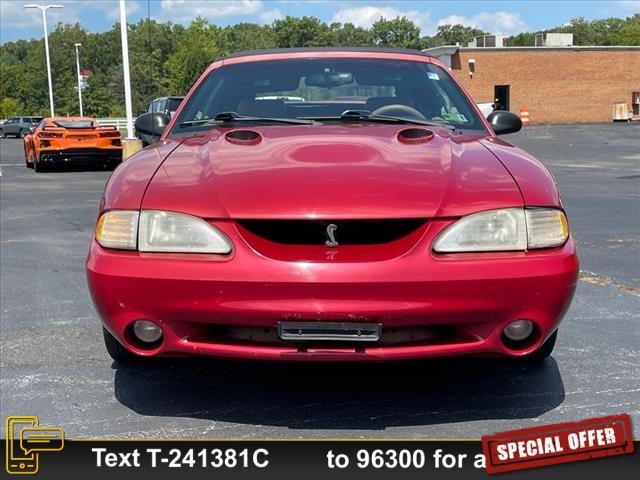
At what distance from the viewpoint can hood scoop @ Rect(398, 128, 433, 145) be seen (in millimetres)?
3316

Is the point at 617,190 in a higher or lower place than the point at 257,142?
lower

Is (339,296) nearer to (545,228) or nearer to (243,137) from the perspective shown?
(545,228)

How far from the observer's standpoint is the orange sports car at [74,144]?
15.9 meters

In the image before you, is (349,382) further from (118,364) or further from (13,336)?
(13,336)

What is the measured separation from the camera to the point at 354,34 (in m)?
149

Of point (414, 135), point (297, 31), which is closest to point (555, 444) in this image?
point (414, 135)

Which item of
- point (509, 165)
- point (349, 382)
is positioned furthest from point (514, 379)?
point (509, 165)

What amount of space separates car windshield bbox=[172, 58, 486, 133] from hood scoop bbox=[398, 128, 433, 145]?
0.54 m

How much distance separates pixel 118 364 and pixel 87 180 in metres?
11.3

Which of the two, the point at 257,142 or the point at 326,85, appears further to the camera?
the point at 326,85

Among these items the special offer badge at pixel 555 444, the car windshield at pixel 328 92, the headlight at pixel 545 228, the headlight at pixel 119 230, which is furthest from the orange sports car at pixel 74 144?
the special offer badge at pixel 555 444

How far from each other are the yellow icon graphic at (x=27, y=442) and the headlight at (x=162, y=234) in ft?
2.40

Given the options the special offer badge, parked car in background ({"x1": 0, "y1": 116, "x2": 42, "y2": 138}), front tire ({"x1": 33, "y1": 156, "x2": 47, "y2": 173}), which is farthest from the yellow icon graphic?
parked car in background ({"x1": 0, "y1": 116, "x2": 42, "y2": 138})

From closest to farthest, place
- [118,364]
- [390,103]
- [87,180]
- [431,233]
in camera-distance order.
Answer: [431,233]
[118,364]
[390,103]
[87,180]
